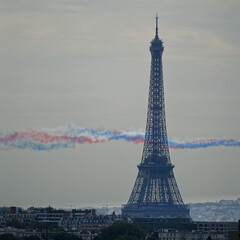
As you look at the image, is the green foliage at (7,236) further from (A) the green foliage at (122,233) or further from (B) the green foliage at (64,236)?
(A) the green foliage at (122,233)

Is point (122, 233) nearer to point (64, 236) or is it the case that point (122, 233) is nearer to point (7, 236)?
point (64, 236)

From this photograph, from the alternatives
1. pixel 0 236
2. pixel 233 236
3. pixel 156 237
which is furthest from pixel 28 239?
pixel 233 236

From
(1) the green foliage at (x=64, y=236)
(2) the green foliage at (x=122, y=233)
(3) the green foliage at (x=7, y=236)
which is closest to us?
(3) the green foliage at (x=7, y=236)

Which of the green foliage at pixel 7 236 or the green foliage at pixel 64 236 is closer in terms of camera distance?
the green foliage at pixel 7 236

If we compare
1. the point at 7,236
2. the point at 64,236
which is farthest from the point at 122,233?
the point at 7,236

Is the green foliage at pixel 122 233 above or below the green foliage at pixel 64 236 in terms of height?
above

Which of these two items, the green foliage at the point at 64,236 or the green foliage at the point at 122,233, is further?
the green foliage at the point at 122,233

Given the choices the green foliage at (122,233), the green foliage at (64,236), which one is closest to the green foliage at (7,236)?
the green foliage at (64,236)

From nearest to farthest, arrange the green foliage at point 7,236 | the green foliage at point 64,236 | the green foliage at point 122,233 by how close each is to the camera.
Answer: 1. the green foliage at point 7,236
2. the green foliage at point 64,236
3. the green foliage at point 122,233

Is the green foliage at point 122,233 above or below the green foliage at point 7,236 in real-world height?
above
